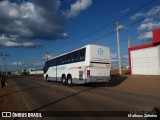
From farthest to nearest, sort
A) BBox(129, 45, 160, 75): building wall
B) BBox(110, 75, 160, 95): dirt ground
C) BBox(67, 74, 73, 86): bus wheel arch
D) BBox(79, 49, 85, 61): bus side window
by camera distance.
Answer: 1. BBox(129, 45, 160, 75): building wall
2. BBox(67, 74, 73, 86): bus wheel arch
3. BBox(79, 49, 85, 61): bus side window
4. BBox(110, 75, 160, 95): dirt ground

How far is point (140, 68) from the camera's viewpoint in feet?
110

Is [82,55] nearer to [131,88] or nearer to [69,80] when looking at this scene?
[69,80]

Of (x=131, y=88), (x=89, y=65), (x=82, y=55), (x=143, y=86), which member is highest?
(x=82, y=55)

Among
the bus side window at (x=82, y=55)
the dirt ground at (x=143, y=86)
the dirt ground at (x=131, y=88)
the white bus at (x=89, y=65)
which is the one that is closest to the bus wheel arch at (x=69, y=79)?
the white bus at (x=89, y=65)

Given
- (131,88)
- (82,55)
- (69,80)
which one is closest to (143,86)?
(131,88)

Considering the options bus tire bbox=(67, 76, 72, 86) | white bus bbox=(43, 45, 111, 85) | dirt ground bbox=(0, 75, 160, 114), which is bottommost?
dirt ground bbox=(0, 75, 160, 114)

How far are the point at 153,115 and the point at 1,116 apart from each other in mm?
5667

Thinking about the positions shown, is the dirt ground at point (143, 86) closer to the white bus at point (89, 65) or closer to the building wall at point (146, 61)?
the white bus at point (89, 65)

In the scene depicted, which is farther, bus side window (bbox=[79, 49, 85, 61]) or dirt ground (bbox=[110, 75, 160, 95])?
bus side window (bbox=[79, 49, 85, 61])

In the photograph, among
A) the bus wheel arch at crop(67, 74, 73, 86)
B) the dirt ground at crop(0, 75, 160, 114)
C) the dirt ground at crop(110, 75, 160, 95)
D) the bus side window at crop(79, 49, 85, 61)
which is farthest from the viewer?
the bus wheel arch at crop(67, 74, 73, 86)

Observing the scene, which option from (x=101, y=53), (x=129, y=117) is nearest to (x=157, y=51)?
(x=101, y=53)

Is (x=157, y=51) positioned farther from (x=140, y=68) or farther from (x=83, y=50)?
(x=83, y=50)

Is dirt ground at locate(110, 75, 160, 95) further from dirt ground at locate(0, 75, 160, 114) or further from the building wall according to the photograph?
the building wall

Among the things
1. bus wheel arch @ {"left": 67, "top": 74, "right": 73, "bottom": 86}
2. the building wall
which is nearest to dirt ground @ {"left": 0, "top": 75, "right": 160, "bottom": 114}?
bus wheel arch @ {"left": 67, "top": 74, "right": 73, "bottom": 86}
